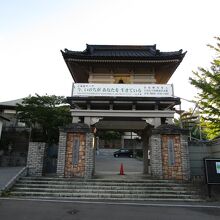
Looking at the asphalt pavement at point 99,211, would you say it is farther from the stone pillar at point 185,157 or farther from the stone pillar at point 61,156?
the stone pillar at point 61,156

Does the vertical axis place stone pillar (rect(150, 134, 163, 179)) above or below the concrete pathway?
above

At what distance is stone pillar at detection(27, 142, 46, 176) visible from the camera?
10.9 m

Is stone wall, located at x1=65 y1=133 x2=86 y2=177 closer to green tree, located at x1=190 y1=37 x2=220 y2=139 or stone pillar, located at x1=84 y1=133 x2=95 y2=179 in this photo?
stone pillar, located at x1=84 y1=133 x2=95 y2=179

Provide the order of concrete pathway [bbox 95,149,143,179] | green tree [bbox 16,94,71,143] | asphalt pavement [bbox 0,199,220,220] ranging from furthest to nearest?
green tree [bbox 16,94,71,143], concrete pathway [bbox 95,149,143,179], asphalt pavement [bbox 0,199,220,220]

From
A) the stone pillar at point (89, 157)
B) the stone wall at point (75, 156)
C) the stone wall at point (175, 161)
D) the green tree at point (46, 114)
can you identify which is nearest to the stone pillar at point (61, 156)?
the stone wall at point (75, 156)

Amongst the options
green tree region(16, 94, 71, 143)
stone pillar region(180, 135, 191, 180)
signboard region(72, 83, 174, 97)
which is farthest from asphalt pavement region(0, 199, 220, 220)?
green tree region(16, 94, 71, 143)

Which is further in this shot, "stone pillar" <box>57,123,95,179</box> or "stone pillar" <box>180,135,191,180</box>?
"stone pillar" <box>57,123,95,179</box>

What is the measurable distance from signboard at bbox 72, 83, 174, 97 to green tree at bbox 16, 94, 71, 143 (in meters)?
10.9

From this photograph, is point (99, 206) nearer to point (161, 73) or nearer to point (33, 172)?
point (33, 172)

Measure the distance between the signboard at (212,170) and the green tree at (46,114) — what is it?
1632 centimetres

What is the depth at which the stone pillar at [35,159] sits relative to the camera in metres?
10.9

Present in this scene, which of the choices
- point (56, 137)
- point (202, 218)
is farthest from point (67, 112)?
point (202, 218)

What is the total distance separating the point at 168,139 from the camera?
11.4 meters

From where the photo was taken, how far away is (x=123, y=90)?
12.2m
